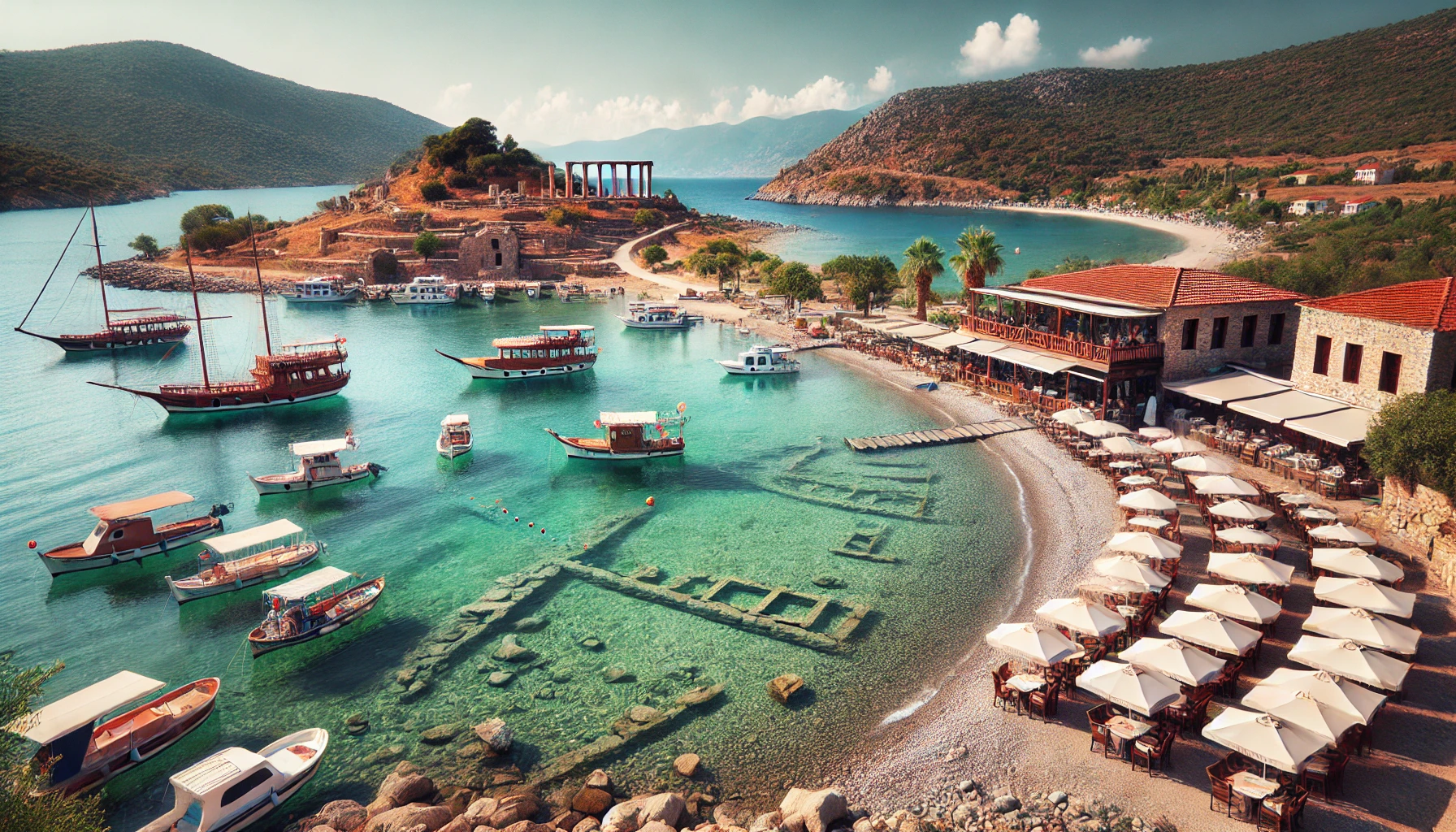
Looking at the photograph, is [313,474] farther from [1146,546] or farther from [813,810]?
[1146,546]

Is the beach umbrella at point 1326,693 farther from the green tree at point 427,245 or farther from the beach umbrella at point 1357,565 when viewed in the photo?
the green tree at point 427,245

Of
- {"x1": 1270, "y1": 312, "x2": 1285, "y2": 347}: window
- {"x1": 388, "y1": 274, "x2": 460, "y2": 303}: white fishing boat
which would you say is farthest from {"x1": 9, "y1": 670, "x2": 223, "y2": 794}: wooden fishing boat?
{"x1": 388, "y1": 274, "x2": 460, "y2": 303}: white fishing boat

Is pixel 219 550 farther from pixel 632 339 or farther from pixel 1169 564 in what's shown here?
pixel 632 339

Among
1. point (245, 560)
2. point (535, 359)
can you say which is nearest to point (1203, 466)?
point (245, 560)

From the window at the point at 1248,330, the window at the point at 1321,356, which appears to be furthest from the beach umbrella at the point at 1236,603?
the window at the point at 1248,330

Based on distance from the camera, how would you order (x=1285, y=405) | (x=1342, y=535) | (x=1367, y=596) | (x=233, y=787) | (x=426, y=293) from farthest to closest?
(x=426, y=293), (x=1285, y=405), (x=1342, y=535), (x=1367, y=596), (x=233, y=787)

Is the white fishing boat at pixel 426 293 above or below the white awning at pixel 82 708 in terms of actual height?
above
